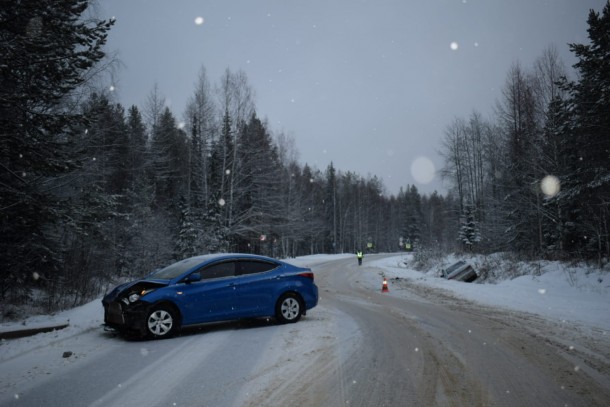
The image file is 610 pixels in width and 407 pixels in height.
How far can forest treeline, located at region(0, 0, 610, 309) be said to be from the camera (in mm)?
8836

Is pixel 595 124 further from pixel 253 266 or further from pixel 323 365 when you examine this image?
pixel 323 365

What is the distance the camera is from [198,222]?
2772 centimetres

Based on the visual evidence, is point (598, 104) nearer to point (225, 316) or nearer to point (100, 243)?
point (225, 316)

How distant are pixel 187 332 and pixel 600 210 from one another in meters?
16.1

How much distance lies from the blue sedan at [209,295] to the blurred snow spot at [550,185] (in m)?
17.6

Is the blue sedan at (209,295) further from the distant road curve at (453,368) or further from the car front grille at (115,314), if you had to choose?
the distant road curve at (453,368)

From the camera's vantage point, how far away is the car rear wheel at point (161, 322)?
764 centimetres

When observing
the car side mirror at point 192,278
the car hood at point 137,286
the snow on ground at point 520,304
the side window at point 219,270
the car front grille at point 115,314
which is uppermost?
the side window at point 219,270

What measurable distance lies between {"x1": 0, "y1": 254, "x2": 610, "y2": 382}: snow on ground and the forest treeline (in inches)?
83.9

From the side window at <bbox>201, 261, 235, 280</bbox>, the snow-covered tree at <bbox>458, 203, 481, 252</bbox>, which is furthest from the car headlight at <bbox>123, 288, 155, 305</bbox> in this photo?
the snow-covered tree at <bbox>458, 203, 481, 252</bbox>

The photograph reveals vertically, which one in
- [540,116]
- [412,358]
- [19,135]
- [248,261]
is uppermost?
[540,116]

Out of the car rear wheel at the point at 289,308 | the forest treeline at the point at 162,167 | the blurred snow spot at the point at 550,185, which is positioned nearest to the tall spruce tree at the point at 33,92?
the forest treeline at the point at 162,167

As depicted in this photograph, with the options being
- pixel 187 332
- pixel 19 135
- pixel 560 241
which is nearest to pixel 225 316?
pixel 187 332

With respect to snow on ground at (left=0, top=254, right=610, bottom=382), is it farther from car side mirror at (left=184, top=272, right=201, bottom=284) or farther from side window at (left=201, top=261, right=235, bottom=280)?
side window at (left=201, top=261, right=235, bottom=280)
